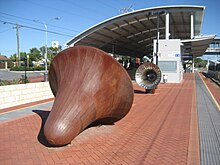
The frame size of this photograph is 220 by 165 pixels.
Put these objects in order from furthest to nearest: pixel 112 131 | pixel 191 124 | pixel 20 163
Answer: pixel 191 124, pixel 112 131, pixel 20 163

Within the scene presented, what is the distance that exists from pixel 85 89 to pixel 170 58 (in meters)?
22.2

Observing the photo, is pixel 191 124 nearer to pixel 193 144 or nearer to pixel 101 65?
pixel 193 144

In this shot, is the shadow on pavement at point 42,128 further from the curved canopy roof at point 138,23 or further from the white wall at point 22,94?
the curved canopy roof at point 138,23

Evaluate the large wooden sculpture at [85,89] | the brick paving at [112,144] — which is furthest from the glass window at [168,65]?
the large wooden sculpture at [85,89]

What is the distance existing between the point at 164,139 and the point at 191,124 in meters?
2.07

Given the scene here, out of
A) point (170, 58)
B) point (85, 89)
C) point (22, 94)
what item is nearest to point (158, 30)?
point (170, 58)

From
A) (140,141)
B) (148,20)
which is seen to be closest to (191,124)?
(140,141)

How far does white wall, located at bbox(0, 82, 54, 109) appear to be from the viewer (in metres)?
10.0

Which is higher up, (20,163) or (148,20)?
(148,20)

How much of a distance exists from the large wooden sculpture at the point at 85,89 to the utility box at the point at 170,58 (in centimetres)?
2106

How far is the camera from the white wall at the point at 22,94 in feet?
32.9

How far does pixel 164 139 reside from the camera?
5996mm

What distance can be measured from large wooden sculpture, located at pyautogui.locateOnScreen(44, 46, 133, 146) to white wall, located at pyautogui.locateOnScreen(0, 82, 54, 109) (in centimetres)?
473

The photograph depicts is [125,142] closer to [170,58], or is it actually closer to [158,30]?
[170,58]
